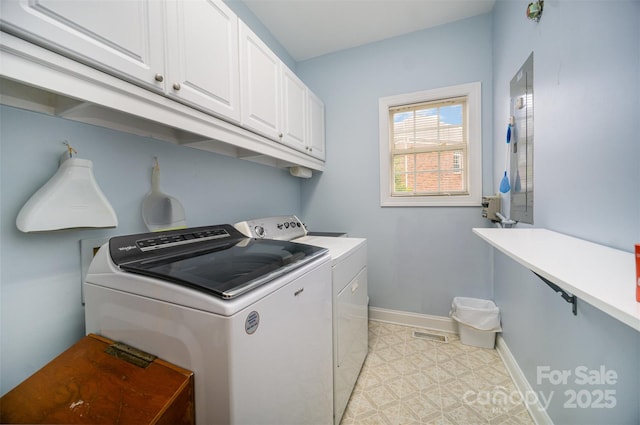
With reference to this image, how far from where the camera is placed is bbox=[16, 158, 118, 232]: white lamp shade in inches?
32.4

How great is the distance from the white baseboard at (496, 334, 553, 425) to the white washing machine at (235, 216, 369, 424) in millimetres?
1027

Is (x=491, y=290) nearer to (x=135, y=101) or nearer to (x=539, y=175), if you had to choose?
(x=539, y=175)

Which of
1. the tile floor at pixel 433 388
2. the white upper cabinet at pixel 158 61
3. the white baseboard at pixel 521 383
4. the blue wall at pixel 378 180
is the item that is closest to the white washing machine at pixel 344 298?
the tile floor at pixel 433 388

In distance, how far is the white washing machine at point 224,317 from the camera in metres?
0.67

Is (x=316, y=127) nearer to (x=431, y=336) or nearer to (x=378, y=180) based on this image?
(x=378, y=180)

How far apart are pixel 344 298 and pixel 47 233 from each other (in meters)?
1.39

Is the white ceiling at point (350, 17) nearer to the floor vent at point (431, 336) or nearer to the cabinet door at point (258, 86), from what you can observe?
the cabinet door at point (258, 86)

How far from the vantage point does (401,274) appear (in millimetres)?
2480

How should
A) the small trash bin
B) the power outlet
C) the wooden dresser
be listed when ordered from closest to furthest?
the wooden dresser → the power outlet → the small trash bin

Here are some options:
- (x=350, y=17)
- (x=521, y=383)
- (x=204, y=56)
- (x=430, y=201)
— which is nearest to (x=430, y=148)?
(x=430, y=201)

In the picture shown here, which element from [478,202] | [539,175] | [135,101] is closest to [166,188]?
[135,101]

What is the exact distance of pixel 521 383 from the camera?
5.13 ft

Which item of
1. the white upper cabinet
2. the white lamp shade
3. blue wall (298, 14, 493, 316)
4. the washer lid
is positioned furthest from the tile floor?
the white upper cabinet

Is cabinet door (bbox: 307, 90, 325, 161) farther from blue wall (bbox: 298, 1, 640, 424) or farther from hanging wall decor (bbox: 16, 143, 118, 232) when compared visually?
hanging wall decor (bbox: 16, 143, 118, 232)
